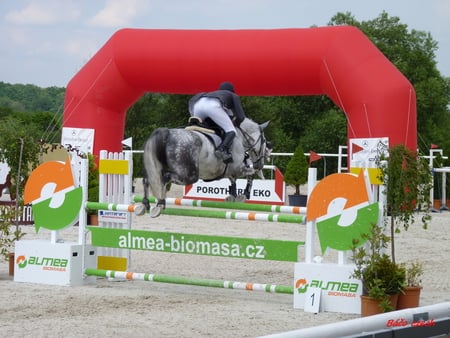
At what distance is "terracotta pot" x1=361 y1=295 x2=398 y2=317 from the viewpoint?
7.18 meters

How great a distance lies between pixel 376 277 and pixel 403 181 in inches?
34.8

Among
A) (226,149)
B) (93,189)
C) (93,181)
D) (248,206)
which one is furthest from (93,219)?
(226,149)

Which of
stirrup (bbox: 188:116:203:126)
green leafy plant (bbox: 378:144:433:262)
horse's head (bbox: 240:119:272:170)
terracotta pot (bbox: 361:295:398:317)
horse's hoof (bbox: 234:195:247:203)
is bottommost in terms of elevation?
terracotta pot (bbox: 361:295:398:317)

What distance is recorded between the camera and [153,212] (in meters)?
7.75

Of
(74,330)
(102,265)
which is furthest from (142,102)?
(74,330)

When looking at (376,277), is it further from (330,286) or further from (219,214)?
(219,214)

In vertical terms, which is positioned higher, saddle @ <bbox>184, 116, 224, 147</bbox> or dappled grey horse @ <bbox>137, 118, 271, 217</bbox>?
saddle @ <bbox>184, 116, 224, 147</bbox>

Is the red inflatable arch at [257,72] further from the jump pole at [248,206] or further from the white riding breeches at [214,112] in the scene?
the white riding breeches at [214,112]

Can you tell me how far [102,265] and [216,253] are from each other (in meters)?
1.72

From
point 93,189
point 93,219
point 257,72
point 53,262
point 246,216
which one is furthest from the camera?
point 257,72

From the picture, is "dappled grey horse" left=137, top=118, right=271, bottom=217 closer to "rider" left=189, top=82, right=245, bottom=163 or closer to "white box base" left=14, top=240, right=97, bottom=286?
"rider" left=189, top=82, right=245, bottom=163

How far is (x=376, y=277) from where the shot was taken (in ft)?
23.9

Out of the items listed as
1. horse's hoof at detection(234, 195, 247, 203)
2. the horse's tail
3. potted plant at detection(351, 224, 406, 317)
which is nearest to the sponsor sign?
horse's hoof at detection(234, 195, 247, 203)

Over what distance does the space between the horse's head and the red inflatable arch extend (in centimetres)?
795
